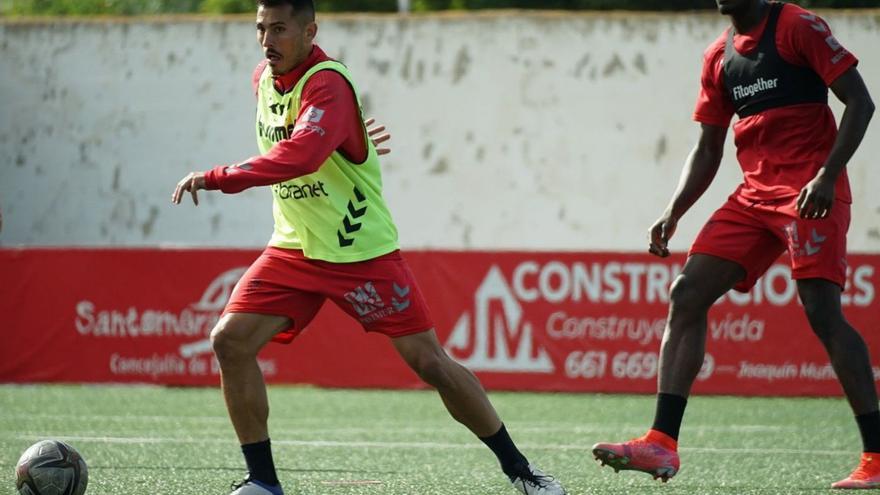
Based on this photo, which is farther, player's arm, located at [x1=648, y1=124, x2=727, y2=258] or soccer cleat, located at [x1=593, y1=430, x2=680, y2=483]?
player's arm, located at [x1=648, y1=124, x2=727, y2=258]

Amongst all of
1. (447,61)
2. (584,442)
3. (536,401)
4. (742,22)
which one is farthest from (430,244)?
(742,22)

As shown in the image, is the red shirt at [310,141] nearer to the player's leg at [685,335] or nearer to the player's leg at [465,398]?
the player's leg at [465,398]

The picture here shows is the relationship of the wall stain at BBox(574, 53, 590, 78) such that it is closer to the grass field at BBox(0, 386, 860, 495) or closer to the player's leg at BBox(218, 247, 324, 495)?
the grass field at BBox(0, 386, 860, 495)

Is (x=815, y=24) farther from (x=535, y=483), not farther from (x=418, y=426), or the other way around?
(x=418, y=426)

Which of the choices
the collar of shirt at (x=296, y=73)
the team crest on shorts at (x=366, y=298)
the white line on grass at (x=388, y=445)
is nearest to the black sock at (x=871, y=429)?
the white line on grass at (x=388, y=445)

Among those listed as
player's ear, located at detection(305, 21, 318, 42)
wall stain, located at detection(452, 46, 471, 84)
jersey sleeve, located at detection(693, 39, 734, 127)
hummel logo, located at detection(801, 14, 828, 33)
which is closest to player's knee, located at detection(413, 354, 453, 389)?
player's ear, located at detection(305, 21, 318, 42)

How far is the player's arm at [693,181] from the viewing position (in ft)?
22.2

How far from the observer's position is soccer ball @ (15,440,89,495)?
568cm

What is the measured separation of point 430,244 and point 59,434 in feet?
27.0

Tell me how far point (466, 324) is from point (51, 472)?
7.70 m

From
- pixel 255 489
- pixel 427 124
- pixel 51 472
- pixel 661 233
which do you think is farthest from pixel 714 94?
pixel 427 124

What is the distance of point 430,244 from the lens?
1702 centimetres

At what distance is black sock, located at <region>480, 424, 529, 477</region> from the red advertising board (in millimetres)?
7070

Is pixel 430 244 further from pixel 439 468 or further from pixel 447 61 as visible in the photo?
pixel 439 468
